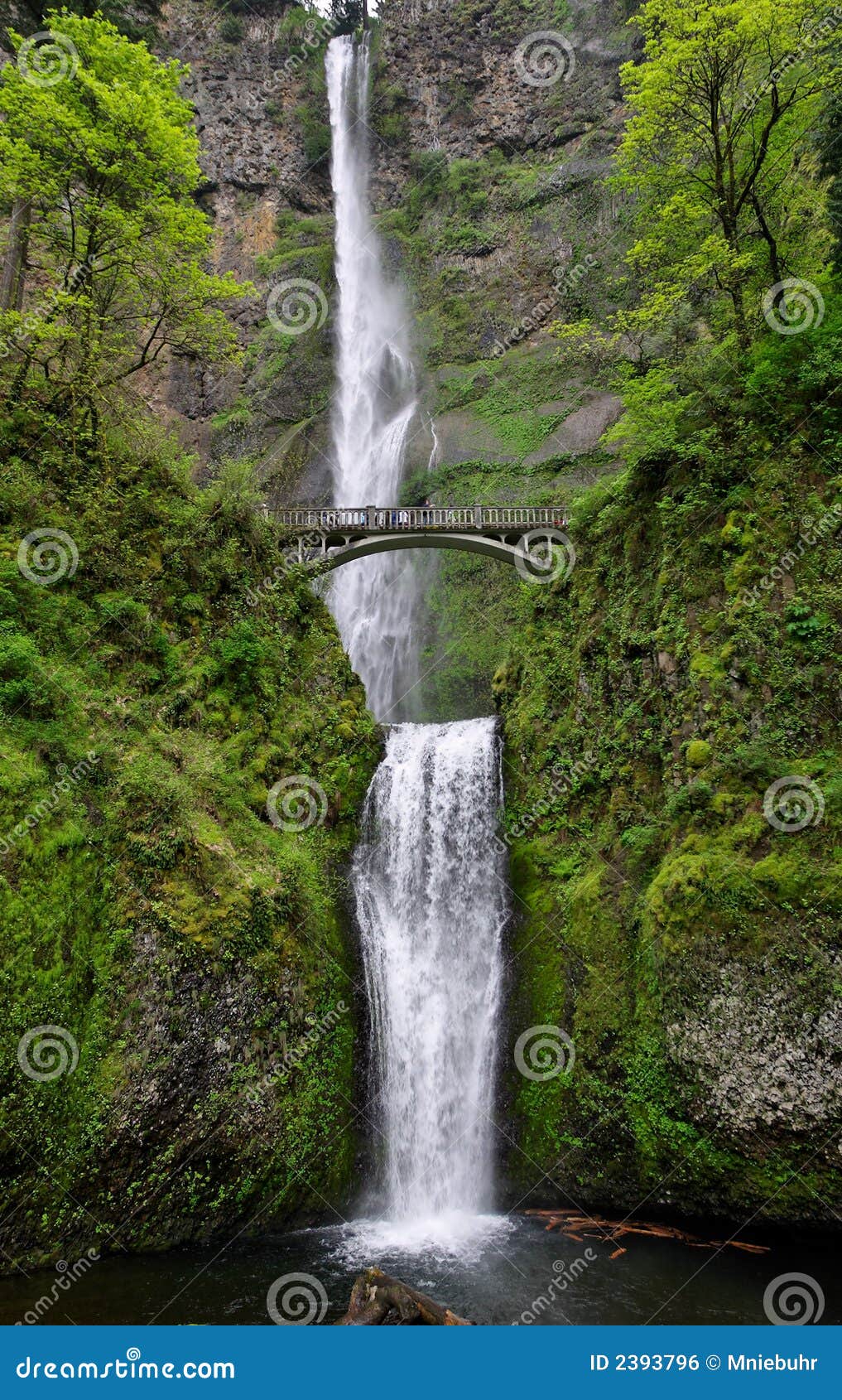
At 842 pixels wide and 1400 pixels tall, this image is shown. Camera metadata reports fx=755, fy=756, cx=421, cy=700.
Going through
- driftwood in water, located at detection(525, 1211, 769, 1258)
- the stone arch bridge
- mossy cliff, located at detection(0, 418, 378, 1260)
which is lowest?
driftwood in water, located at detection(525, 1211, 769, 1258)

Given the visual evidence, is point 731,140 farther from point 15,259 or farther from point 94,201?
point 15,259

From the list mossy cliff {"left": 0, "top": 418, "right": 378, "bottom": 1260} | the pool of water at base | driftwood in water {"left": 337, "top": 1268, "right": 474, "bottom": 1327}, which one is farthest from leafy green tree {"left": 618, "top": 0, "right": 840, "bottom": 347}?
driftwood in water {"left": 337, "top": 1268, "right": 474, "bottom": 1327}

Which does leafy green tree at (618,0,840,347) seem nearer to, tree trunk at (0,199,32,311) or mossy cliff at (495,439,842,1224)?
mossy cliff at (495,439,842,1224)

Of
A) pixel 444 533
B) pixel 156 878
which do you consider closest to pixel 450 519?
pixel 444 533

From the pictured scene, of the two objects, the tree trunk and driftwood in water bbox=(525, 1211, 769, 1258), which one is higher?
the tree trunk

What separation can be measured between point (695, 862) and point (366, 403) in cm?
2724

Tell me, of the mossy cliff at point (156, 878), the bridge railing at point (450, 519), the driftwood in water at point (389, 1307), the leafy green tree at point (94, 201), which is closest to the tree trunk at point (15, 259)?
the leafy green tree at point (94, 201)

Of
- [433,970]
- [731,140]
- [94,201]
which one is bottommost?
[433,970]

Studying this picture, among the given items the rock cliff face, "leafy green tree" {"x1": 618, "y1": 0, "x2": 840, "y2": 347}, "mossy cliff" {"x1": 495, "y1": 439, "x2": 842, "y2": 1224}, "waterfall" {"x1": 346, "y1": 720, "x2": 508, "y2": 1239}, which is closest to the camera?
"mossy cliff" {"x1": 495, "y1": 439, "x2": 842, "y2": 1224}

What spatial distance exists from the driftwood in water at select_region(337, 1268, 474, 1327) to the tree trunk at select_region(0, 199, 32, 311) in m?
16.8

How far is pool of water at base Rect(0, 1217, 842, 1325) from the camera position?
7633mm

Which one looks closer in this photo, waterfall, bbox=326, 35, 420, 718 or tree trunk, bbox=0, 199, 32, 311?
tree trunk, bbox=0, 199, 32, 311

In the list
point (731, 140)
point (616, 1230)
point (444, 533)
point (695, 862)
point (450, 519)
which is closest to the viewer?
point (616, 1230)

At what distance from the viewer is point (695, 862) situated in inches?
408
